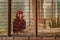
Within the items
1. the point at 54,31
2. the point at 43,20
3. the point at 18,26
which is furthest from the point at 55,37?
the point at 18,26

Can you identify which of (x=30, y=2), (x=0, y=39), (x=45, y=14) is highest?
(x=30, y=2)

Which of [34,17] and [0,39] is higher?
[34,17]

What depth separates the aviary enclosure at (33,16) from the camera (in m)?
4.55

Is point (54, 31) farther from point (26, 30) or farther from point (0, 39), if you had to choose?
point (0, 39)

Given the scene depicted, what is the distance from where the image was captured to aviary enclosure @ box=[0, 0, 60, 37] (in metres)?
4.55

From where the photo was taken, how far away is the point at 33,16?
15.0 ft

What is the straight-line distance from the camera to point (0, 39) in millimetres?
4535

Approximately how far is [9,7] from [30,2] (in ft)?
1.65

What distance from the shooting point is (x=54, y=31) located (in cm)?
452

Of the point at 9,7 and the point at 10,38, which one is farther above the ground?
the point at 9,7

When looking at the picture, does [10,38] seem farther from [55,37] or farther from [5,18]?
[55,37]

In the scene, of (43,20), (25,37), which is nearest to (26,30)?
(25,37)

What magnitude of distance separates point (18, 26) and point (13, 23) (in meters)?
0.14

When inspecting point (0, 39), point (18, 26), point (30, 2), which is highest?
point (30, 2)
